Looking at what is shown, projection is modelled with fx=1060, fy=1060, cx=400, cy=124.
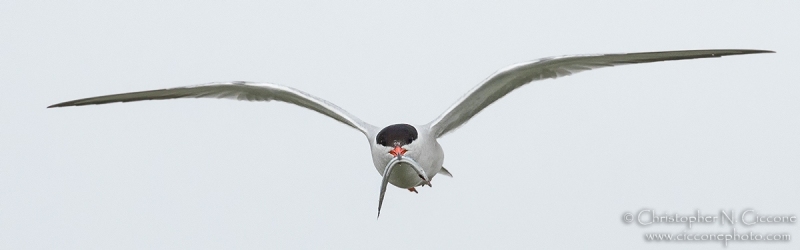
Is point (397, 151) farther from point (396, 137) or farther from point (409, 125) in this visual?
point (409, 125)

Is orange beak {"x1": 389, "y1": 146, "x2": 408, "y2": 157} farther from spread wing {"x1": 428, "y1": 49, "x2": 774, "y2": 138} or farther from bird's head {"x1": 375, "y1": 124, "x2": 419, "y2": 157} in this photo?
spread wing {"x1": 428, "y1": 49, "x2": 774, "y2": 138}

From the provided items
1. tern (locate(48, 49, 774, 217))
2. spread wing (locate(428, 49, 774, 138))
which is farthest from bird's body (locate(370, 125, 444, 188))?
spread wing (locate(428, 49, 774, 138))

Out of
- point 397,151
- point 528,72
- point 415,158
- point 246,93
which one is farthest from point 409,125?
point 246,93

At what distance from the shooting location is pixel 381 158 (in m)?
9.21

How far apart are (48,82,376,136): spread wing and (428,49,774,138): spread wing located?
80cm

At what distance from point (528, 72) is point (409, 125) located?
1150mm

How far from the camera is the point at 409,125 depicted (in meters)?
9.35

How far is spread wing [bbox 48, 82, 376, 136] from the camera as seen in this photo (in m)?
9.85

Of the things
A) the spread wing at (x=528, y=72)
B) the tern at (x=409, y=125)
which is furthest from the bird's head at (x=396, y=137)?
the spread wing at (x=528, y=72)

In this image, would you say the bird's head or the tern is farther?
the bird's head

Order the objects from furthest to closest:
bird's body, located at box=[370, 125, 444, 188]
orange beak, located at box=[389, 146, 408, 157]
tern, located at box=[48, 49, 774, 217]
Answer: bird's body, located at box=[370, 125, 444, 188], orange beak, located at box=[389, 146, 408, 157], tern, located at box=[48, 49, 774, 217]

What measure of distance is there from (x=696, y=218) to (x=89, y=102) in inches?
221

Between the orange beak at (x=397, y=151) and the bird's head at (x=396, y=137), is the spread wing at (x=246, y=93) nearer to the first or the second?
the bird's head at (x=396, y=137)

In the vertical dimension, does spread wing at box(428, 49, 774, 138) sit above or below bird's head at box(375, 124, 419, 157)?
above
